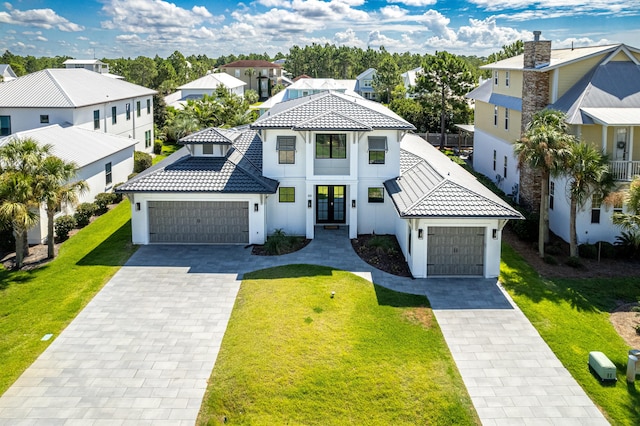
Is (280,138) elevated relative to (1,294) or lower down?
elevated

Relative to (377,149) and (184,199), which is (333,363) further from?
(377,149)

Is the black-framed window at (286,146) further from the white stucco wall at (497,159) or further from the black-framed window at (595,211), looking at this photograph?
the black-framed window at (595,211)

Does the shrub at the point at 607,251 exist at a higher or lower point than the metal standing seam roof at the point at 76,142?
lower

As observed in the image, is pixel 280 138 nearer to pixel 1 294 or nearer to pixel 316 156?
pixel 316 156

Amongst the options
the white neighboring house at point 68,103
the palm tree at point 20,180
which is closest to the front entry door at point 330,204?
the palm tree at point 20,180

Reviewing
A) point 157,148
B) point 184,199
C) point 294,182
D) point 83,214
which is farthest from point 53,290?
point 157,148

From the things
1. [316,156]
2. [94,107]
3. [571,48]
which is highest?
[571,48]

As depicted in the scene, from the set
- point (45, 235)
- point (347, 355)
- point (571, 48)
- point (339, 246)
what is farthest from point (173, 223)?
point (571, 48)

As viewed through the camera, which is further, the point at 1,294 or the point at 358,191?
the point at 358,191
